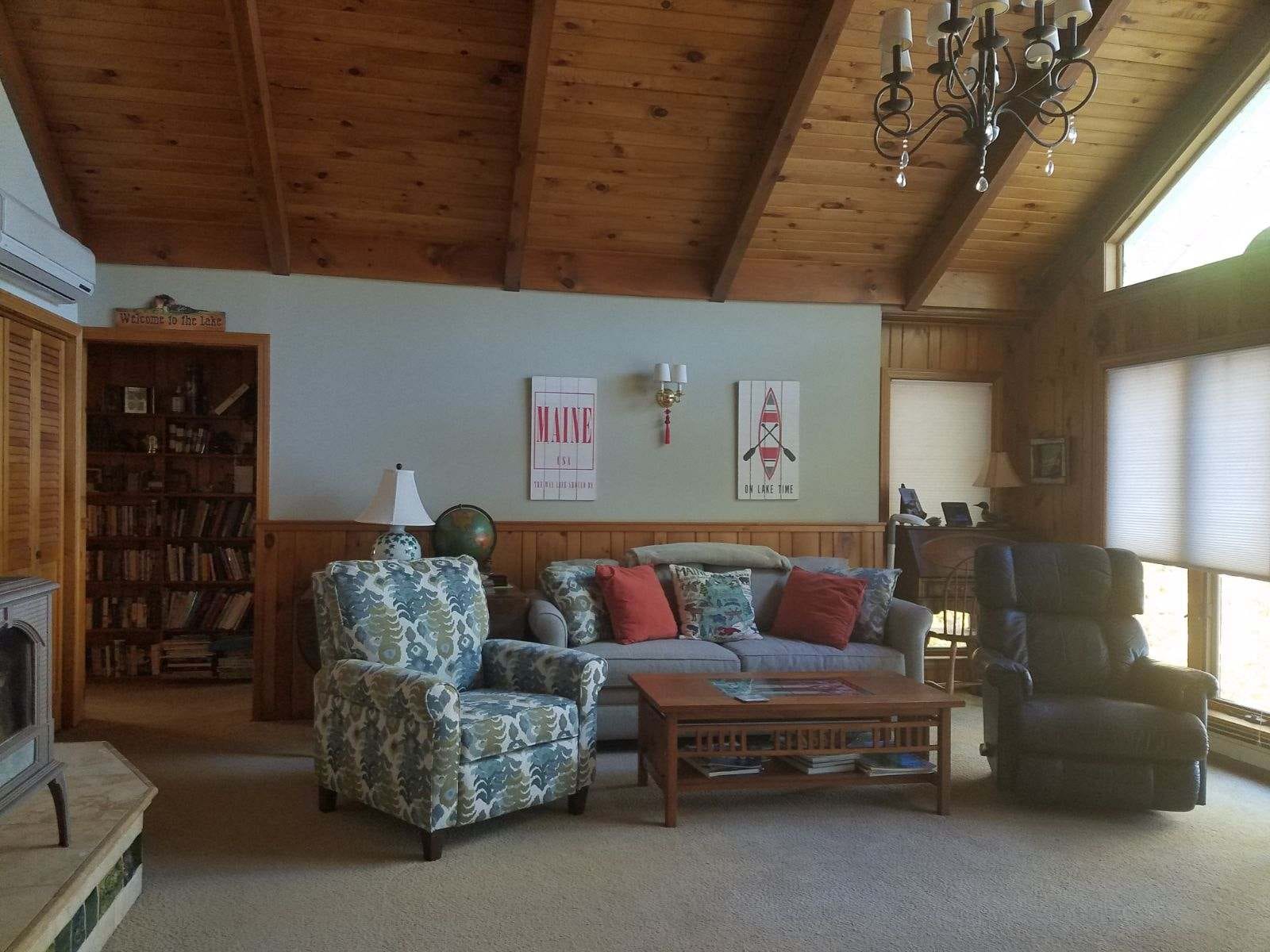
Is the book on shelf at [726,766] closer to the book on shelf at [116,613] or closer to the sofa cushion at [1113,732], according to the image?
Answer: the sofa cushion at [1113,732]

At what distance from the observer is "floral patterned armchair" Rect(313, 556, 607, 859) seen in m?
3.11

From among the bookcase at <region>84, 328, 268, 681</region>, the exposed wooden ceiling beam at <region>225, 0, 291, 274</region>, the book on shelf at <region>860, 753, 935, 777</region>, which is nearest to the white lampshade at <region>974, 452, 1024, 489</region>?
the book on shelf at <region>860, 753, 935, 777</region>

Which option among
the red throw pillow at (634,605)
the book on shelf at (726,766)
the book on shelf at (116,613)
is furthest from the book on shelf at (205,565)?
the book on shelf at (726,766)

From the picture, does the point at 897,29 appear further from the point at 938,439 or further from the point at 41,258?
the point at 938,439

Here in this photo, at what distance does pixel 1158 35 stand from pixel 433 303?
3809 millimetres

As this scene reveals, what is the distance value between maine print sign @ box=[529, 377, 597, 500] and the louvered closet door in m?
2.37

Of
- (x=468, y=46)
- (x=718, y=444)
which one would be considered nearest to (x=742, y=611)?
(x=718, y=444)

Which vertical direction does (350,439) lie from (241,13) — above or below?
below

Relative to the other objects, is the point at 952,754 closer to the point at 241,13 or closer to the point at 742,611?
the point at 742,611

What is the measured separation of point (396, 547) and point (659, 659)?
1.37m

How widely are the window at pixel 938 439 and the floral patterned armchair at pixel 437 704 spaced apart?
10.3 feet

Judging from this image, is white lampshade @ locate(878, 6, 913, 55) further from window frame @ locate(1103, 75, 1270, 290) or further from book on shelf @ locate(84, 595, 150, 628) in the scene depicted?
book on shelf @ locate(84, 595, 150, 628)

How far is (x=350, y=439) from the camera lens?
5105mm

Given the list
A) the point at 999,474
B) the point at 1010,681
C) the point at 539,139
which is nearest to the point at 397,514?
the point at 539,139
